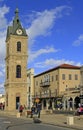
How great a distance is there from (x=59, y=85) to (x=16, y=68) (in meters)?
14.2

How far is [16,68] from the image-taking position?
76.9m

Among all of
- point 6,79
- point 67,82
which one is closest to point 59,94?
point 67,82

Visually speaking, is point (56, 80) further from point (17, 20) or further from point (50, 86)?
point (17, 20)

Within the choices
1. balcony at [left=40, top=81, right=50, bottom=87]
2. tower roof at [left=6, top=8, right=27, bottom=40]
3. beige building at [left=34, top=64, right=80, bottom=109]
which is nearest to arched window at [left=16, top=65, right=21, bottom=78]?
tower roof at [left=6, top=8, right=27, bottom=40]

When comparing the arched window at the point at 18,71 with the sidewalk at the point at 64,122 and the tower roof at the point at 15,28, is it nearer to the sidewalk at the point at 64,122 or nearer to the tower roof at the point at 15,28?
the tower roof at the point at 15,28

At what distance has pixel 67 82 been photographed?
88.2m

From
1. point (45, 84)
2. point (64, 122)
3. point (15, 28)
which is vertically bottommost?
point (64, 122)

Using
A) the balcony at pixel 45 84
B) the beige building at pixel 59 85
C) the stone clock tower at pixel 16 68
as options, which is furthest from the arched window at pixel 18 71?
the balcony at pixel 45 84

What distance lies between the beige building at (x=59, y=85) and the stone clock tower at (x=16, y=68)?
35.3 ft

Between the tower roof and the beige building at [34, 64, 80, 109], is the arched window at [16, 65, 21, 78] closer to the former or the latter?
the tower roof

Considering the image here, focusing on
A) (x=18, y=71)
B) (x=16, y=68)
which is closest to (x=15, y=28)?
(x=16, y=68)

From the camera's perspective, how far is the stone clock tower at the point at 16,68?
75.3m

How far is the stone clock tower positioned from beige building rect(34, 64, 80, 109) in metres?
10.7

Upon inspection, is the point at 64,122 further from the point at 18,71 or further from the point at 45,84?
the point at 45,84
